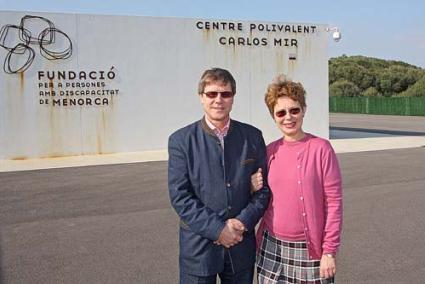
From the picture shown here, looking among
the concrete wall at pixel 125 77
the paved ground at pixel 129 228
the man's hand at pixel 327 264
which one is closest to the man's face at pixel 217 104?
the man's hand at pixel 327 264

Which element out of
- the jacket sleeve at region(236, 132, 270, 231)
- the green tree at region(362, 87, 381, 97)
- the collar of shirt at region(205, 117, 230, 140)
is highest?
the green tree at region(362, 87, 381, 97)

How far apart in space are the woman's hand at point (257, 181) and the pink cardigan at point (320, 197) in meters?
0.20

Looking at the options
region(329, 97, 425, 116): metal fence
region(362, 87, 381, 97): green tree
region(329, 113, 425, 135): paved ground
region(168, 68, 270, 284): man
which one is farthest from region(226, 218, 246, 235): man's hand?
region(362, 87, 381, 97): green tree

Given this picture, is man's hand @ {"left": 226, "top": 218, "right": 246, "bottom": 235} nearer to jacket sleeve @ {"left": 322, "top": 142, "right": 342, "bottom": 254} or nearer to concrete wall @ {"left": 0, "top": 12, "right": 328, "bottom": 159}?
jacket sleeve @ {"left": 322, "top": 142, "right": 342, "bottom": 254}

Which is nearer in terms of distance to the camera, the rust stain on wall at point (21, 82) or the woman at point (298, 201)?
the woman at point (298, 201)

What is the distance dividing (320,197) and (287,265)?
16.2 inches

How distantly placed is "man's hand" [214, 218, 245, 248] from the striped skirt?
27 centimetres

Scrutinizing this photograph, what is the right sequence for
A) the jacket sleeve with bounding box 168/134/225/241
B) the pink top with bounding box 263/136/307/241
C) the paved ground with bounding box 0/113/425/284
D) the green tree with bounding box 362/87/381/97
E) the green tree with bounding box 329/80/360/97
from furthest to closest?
the green tree with bounding box 329/80/360/97
the green tree with bounding box 362/87/381/97
the paved ground with bounding box 0/113/425/284
the pink top with bounding box 263/136/307/241
the jacket sleeve with bounding box 168/134/225/241

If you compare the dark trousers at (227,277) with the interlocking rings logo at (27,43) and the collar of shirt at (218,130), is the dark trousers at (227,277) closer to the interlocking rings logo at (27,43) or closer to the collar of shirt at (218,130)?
the collar of shirt at (218,130)

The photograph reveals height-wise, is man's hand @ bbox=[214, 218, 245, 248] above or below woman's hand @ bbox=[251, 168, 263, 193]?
below

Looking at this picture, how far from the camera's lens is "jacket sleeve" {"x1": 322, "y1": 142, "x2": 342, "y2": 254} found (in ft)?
8.75

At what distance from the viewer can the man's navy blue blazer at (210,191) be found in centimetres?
264

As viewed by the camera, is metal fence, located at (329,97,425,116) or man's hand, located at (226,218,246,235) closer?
man's hand, located at (226,218,246,235)

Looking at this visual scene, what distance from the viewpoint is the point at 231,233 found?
261cm
